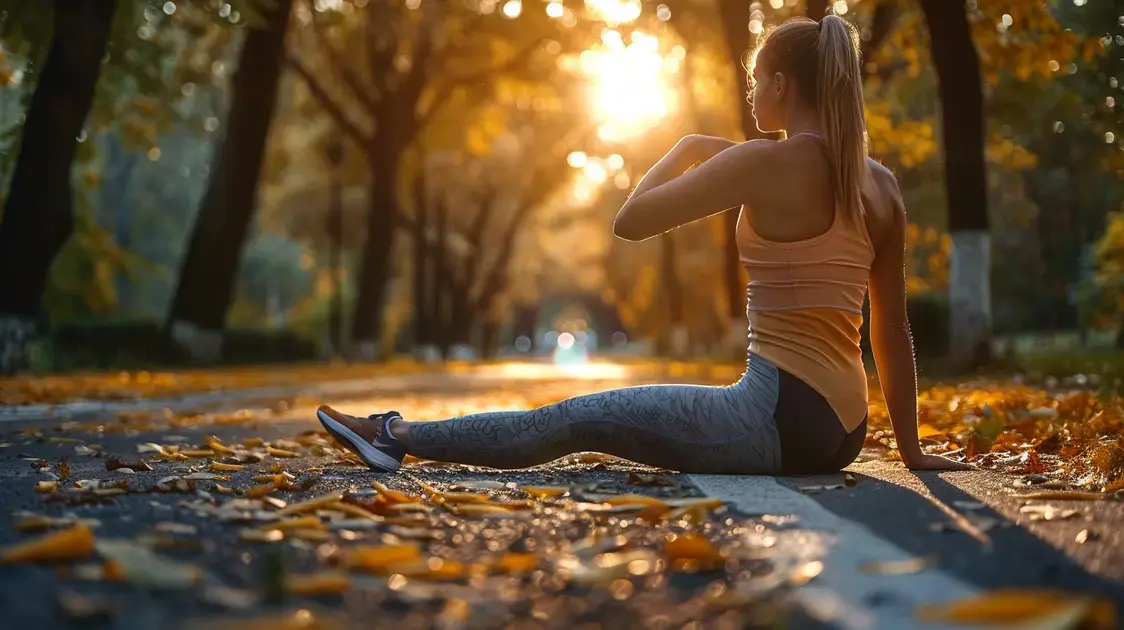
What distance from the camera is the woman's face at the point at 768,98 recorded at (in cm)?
467

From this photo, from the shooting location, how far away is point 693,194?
455 cm

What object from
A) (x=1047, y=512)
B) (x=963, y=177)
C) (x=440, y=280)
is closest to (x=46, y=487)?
(x=1047, y=512)

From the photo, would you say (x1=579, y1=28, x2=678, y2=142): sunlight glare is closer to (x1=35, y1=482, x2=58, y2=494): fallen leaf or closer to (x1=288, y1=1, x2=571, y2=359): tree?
(x1=288, y1=1, x2=571, y2=359): tree

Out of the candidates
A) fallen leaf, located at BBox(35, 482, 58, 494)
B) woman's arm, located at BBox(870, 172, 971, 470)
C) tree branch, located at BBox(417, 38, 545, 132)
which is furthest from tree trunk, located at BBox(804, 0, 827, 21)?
tree branch, located at BBox(417, 38, 545, 132)

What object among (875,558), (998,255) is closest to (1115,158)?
(875,558)

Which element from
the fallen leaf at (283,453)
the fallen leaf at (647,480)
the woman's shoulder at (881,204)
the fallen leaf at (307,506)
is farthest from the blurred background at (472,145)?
the fallen leaf at (283,453)

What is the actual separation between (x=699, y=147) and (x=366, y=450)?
1.76 m

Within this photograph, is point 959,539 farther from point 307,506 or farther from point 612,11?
point 612,11

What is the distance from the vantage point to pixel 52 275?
23.5 m

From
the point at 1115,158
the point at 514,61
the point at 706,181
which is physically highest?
the point at 514,61

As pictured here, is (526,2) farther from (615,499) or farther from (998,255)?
(998,255)

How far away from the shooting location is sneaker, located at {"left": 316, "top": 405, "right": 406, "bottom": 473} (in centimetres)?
504

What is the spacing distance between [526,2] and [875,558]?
2038 centimetres

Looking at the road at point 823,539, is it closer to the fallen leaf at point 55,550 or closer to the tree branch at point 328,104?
the fallen leaf at point 55,550
